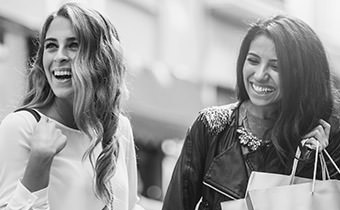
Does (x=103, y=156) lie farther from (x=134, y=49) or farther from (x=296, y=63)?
(x=134, y=49)

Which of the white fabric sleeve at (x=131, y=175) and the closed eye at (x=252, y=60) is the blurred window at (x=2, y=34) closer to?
the white fabric sleeve at (x=131, y=175)

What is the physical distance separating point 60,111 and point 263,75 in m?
0.99

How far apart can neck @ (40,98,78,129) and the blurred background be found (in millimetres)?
9007

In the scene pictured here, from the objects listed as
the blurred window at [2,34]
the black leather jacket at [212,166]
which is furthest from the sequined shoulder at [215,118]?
the blurred window at [2,34]

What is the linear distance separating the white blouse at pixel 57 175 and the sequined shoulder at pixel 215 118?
0.44m

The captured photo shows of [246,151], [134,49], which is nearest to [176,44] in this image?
[134,49]

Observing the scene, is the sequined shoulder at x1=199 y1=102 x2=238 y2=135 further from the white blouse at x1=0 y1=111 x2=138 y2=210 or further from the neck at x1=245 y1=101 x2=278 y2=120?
the white blouse at x1=0 y1=111 x2=138 y2=210

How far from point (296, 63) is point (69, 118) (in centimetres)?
113

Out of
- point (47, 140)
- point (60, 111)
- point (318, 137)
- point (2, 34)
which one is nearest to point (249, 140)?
point (318, 137)

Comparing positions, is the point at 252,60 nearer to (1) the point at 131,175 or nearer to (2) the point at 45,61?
(1) the point at 131,175

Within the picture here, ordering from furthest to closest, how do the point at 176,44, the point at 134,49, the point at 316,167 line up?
the point at 176,44 < the point at 134,49 < the point at 316,167

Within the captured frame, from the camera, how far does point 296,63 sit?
528 cm

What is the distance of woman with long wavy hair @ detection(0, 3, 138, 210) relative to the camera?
4.95 meters

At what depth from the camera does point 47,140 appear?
4.89 metres
